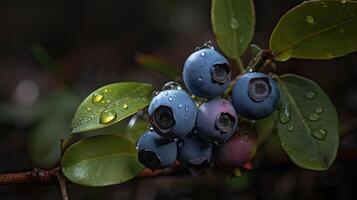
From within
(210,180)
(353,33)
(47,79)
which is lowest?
(47,79)

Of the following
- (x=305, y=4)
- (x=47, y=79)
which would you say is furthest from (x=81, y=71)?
(x=305, y=4)

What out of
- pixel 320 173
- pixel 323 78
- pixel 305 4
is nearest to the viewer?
pixel 305 4

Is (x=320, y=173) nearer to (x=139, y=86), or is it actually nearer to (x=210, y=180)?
(x=210, y=180)

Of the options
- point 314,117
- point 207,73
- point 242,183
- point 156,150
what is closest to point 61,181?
point 156,150

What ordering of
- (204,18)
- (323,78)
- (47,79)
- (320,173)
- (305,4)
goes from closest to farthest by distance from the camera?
(305,4) → (320,173) → (323,78) → (47,79) → (204,18)

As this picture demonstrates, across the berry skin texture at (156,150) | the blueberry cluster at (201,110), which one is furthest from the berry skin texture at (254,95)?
the berry skin texture at (156,150)

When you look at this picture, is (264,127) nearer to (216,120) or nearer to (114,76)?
(216,120)

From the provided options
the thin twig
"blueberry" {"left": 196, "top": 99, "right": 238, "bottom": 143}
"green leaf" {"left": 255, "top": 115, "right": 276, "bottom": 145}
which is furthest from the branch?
"green leaf" {"left": 255, "top": 115, "right": 276, "bottom": 145}
